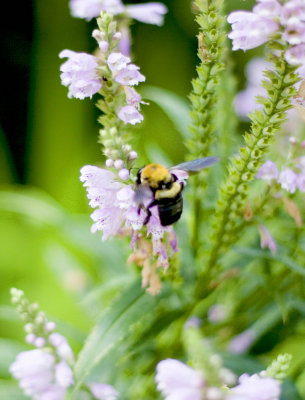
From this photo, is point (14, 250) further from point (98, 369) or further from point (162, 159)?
point (98, 369)

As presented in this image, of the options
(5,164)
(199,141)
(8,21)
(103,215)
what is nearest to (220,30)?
(199,141)

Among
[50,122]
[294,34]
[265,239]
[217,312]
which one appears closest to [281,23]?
[294,34]

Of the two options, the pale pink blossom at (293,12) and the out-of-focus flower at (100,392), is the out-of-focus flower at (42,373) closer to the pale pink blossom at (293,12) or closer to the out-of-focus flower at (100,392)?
the out-of-focus flower at (100,392)

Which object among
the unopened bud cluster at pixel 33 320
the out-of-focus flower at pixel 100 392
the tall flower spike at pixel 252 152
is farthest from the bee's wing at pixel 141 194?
the out-of-focus flower at pixel 100 392

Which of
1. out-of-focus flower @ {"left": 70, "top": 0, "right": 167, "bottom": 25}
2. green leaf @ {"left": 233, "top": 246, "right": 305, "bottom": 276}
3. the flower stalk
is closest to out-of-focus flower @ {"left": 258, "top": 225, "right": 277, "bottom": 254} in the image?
green leaf @ {"left": 233, "top": 246, "right": 305, "bottom": 276}

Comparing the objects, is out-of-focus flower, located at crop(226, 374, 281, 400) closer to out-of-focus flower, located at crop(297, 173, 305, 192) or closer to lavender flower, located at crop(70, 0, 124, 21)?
out-of-focus flower, located at crop(297, 173, 305, 192)
